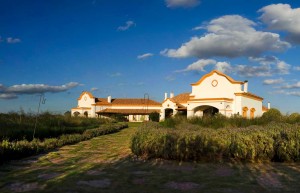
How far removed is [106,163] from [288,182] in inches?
163

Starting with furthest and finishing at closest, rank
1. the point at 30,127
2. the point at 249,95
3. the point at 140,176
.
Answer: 1. the point at 249,95
2. the point at 30,127
3. the point at 140,176

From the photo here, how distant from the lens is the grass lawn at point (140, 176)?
5445 mm

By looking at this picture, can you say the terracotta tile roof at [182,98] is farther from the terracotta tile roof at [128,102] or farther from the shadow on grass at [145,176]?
the shadow on grass at [145,176]

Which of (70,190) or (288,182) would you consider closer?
(70,190)

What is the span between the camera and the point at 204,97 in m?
32.6

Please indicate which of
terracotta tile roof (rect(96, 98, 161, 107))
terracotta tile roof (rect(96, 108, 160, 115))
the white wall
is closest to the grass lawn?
the white wall

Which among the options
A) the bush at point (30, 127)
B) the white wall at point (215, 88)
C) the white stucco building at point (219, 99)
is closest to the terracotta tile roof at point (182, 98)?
the white stucco building at point (219, 99)

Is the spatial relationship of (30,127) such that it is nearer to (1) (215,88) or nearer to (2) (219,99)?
(2) (219,99)

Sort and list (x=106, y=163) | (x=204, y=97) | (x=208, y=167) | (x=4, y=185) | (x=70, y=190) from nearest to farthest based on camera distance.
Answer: (x=70, y=190), (x=4, y=185), (x=208, y=167), (x=106, y=163), (x=204, y=97)

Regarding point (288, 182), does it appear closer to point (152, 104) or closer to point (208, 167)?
point (208, 167)

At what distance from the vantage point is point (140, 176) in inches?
253

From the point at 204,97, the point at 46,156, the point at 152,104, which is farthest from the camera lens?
the point at 152,104

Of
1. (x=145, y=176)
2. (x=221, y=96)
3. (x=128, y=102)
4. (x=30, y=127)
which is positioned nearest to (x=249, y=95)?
(x=221, y=96)

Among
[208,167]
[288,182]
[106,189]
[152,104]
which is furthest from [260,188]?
[152,104]
